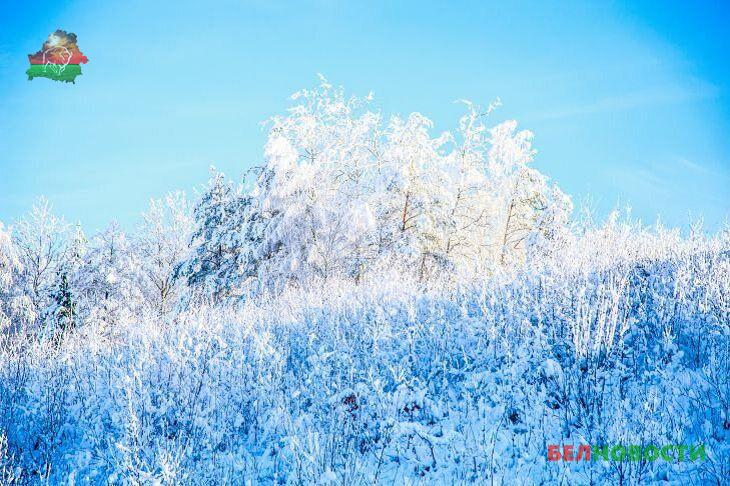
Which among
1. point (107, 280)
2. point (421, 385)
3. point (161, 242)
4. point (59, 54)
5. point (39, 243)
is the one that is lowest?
point (421, 385)

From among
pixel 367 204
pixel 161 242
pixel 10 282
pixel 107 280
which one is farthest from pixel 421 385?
pixel 10 282

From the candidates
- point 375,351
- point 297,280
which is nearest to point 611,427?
point 375,351

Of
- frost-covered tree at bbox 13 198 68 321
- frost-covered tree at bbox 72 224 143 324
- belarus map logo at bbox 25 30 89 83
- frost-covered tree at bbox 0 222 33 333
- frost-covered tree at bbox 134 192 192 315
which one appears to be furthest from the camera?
belarus map logo at bbox 25 30 89 83

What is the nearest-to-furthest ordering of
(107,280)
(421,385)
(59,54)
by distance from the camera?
1. (421,385)
2. (107,280)
3. (59,54)

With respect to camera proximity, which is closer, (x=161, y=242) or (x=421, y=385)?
(x=421, y=385)

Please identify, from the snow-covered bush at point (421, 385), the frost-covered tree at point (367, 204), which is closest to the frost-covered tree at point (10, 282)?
the frost-covered tree at point (367, 204)

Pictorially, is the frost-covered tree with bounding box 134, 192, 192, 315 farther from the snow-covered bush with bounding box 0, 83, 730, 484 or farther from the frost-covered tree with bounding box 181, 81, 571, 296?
the snow-covered bush with bounding box 0, 83, 730, 484

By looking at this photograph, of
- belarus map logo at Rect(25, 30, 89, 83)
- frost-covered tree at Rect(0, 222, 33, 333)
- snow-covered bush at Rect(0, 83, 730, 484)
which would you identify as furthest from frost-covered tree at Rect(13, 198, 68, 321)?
snow-covered bush at Rect(0, 83, 730, 484)

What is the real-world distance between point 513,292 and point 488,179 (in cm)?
1343

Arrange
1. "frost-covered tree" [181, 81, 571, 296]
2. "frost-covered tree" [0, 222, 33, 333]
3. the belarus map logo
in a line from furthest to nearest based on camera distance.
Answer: the belarus map logo < "frost-covered tree" [0, 222, 33, 333] < "frost-covered tree" [181, 81, 571, 296]

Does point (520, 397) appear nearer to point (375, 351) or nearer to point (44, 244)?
point (375, 351)

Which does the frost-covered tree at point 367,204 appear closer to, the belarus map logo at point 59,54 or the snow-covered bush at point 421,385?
the snow-covered bush at point 421,385

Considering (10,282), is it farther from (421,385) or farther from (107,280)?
(421,385)

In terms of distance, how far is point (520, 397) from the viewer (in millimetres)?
4477
